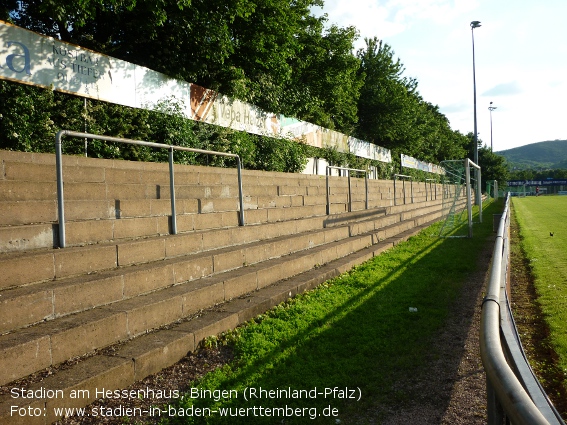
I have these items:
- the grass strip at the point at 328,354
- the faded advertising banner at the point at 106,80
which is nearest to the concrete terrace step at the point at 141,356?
the grass strip at the point at 328,354

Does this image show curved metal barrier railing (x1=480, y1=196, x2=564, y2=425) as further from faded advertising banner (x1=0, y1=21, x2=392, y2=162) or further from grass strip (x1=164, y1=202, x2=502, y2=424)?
faded advertising banner (x1=0, y1=21, x2=392, y2=162)

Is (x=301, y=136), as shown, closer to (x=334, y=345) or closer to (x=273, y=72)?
(x=273, y=72)

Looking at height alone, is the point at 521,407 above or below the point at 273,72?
below

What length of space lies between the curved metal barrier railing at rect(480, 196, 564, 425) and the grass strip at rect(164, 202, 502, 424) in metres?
1.46

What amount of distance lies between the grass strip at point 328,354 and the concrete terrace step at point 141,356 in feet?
0.60

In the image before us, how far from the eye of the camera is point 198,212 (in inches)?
254

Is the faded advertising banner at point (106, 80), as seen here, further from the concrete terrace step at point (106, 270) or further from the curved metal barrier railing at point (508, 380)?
the curved metal barrier railing at point (508, 380)

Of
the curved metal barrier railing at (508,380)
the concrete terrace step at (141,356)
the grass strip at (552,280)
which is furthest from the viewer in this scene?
the grass strip at (552,280)

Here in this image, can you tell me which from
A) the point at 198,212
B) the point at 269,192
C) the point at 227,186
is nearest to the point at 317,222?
the point at 269,192

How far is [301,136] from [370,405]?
12666mm

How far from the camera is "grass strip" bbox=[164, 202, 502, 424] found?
126 inches

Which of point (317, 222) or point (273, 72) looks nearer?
point (317, 222)

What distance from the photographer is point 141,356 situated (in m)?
3.38

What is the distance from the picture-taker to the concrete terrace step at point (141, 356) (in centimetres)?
280
